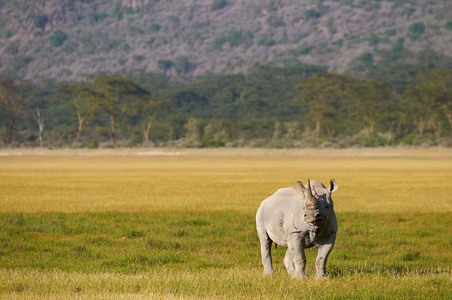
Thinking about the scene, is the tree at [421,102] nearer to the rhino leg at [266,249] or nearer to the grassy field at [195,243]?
the grassy field at [195,243]

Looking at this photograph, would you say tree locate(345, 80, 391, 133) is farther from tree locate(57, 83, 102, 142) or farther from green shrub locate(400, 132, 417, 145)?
tree locate(57, 83, 102, 142)

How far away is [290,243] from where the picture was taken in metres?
8.96

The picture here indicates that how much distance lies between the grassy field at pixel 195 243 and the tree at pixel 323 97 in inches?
3141

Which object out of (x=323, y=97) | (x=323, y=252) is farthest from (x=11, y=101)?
(x=323, y=252)

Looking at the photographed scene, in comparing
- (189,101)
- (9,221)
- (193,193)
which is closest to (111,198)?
(193,193)

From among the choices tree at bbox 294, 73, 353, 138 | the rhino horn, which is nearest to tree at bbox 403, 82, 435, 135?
tree at bbox 294, 73, 353, 138

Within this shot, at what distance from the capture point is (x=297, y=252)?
890 cm

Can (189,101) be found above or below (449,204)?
above

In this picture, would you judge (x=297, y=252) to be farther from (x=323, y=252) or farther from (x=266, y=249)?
(x=266, y=249)

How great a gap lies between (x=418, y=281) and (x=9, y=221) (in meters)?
13.1

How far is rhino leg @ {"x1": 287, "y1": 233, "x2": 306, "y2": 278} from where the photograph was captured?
349 inches

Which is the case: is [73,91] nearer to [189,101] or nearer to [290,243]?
[189,101]

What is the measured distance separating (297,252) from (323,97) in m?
113

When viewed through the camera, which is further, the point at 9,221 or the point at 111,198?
the point at 111,198
